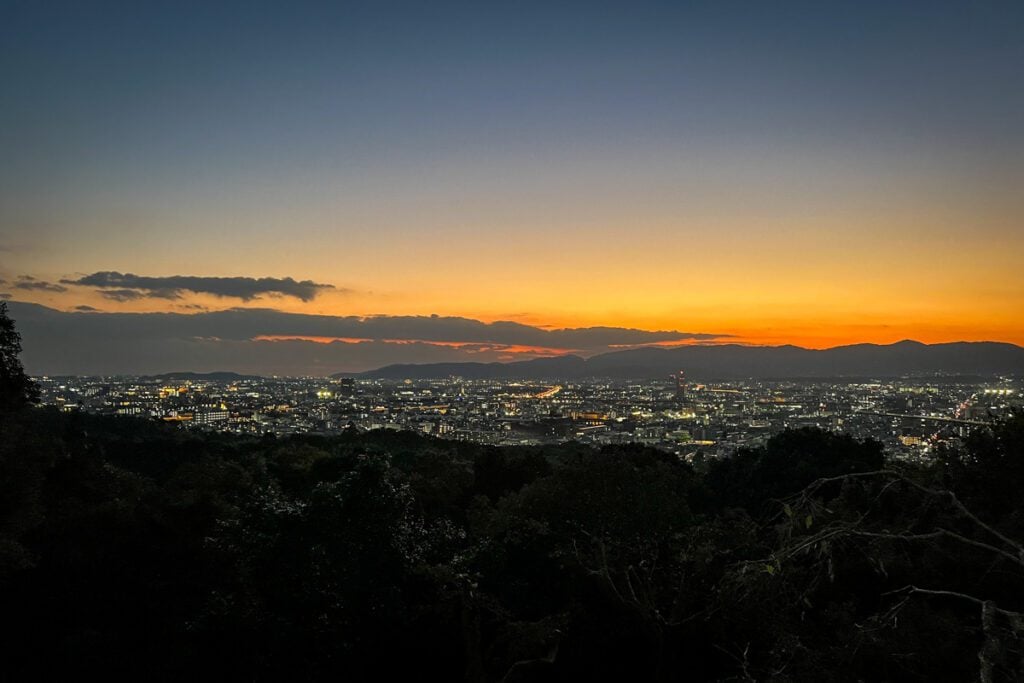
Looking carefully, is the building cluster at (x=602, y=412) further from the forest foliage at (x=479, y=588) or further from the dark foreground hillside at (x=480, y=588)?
the forest foliage at (x=479, y=588)

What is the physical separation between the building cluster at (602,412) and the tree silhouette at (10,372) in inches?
1434

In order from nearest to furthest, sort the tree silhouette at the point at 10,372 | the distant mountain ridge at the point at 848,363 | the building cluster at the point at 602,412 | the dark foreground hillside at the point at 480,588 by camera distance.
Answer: the dark foreground hillside at the point at 480,588
the tree silhouette at the point at 10,372
the building cluster at the point at 602,412
the distant mountain ridge at the point at 848,363

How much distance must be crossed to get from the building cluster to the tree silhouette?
1434 inches

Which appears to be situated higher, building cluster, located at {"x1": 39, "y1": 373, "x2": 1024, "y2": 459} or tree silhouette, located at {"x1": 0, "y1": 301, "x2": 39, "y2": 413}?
tree silhouette, located at {"x1": 0, "y1": 301, "x2": 39, "y2": 413}

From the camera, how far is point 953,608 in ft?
35.0

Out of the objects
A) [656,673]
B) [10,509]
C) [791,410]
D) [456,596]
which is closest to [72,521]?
[10,509]

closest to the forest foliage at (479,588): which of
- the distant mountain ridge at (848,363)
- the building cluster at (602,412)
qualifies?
the building cluster at (602,412)

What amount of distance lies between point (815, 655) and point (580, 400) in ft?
331

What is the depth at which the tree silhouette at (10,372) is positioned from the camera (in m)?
16.8

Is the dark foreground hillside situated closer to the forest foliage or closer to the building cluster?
the forest foliage

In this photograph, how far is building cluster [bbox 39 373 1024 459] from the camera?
53688mm

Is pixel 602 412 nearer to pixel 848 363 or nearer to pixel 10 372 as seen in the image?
pixel 10 372

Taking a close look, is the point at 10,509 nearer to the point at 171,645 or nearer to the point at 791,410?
the point at 171,645

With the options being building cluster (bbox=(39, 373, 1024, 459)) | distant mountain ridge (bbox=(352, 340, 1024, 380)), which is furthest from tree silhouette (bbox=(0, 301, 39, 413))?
distant mountain ridge (bbox=(352, 340, 1024, 380))
